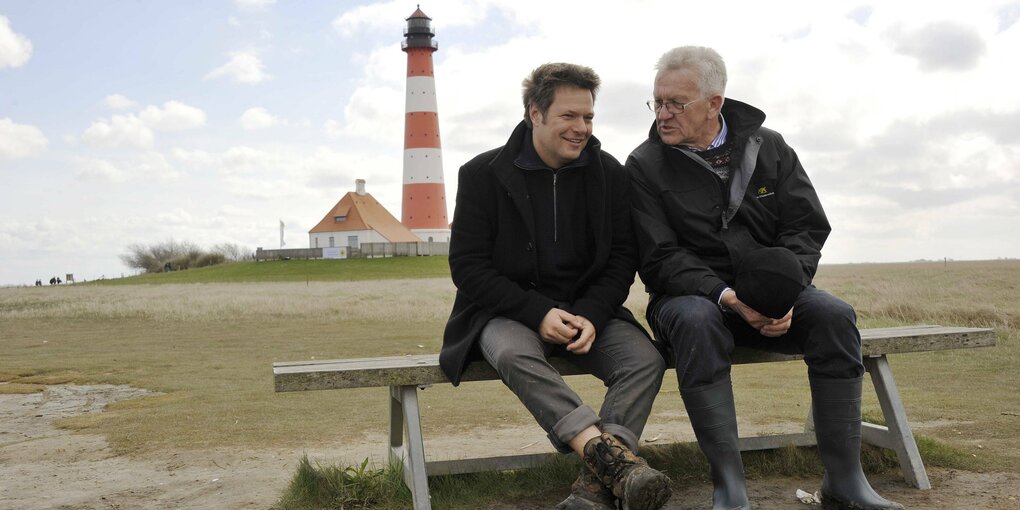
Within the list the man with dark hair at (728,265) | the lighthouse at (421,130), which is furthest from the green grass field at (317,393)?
the lighthouse at (421,130)

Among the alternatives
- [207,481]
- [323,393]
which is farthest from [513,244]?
[323,393]

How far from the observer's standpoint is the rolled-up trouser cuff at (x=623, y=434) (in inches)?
143

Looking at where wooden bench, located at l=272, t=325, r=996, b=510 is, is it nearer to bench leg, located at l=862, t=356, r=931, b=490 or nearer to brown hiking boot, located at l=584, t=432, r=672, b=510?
bench leg, located at l=862, t=356, r=931, b=490

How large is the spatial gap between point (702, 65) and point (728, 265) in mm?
1003

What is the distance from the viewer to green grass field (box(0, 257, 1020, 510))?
6.32 metres

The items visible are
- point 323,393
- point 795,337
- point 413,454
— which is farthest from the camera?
point 323,393

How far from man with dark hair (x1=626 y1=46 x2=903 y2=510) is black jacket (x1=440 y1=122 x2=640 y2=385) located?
0.13 m

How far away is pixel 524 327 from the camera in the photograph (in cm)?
410

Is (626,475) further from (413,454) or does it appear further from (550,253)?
(550,253)

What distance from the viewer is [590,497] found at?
3.49m

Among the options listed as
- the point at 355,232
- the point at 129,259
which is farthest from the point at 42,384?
the point at 129,259

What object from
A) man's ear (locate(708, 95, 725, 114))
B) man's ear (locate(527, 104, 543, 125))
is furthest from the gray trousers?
man's ear (locate(708, 95, 725, 114))

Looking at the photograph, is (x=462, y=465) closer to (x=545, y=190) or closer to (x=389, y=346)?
(x=545, y=190)

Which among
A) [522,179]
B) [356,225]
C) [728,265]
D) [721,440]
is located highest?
[356,225]
